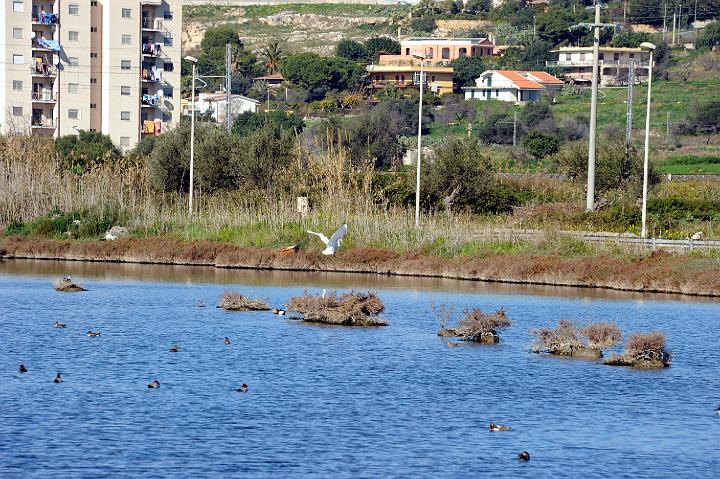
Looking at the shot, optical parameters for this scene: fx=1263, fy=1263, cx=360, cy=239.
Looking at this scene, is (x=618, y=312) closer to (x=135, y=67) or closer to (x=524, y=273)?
(x=524, y=273)

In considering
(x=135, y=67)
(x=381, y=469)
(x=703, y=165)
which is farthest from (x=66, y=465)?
(x=135, y=67)

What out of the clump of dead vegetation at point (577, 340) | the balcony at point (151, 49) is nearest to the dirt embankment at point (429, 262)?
the clump of dead vegetation at point (577, 340)

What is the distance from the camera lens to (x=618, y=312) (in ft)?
126

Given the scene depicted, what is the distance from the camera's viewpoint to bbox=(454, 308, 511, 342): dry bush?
31859mm

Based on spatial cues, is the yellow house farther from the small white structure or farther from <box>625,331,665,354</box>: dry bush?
<box>625,331,665,354</box>: dry bush

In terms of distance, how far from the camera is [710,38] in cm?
16012

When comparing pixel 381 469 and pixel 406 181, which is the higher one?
pixel 406 181

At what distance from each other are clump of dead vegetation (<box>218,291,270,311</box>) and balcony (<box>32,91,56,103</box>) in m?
68.7

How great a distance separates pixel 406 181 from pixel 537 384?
37.4 meters

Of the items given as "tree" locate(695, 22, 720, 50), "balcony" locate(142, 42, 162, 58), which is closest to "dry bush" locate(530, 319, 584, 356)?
"balcony" locate(142, 42, 162, 58)

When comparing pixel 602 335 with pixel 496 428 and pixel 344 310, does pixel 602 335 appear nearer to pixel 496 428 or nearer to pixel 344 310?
pixel 344 310

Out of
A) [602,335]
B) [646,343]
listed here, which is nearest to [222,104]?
[602,335]

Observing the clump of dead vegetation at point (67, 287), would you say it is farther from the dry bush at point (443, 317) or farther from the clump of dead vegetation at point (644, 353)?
the clump of dead vegetation at point (644, 353)

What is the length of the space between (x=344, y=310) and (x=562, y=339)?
256 inches
